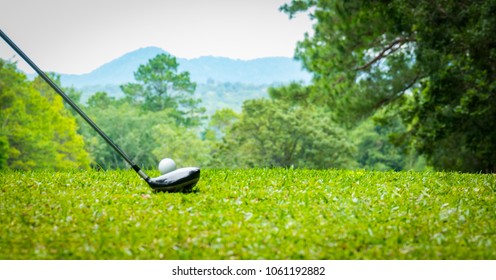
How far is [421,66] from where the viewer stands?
11609 mm

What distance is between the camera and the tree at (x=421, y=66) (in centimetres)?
1006

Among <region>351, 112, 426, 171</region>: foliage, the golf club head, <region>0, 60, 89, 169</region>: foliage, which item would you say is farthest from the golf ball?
<region>351, 112, 426, 171</region>: foliage

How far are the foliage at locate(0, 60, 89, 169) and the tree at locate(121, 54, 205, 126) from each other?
47.5 feet

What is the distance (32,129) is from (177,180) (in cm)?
2592

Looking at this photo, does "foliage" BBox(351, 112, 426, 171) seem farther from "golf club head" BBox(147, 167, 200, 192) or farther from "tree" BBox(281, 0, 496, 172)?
"golf club head" BBox(147, 167, 200, 192)

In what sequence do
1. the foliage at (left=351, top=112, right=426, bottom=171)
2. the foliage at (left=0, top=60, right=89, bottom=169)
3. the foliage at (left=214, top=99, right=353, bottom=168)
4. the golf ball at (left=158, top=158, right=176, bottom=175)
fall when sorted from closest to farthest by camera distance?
the golf ball at (left=158, top=158, right=176, bottom=175), the foliage at (left=214, top=99, right=353, bottom=168), the foliage at (left=0, top=60, right=89, bottom=169), the foliage at (left=351, top=112, right=426, bottom=171)

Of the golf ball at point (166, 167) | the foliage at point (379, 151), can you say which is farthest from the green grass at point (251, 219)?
the foliage at point (379, 151)

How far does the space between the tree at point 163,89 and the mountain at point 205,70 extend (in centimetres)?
77

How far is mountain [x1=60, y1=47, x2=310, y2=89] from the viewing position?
151 ft

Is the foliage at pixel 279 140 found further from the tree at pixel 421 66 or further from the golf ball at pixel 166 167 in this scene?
the golf ball at pixel 166 167

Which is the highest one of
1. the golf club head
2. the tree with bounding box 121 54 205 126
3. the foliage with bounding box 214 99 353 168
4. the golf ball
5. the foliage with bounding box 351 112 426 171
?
the tree with bounding box 121 54 205 126

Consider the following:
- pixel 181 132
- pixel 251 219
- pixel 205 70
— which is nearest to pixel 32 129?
pixel 181 132

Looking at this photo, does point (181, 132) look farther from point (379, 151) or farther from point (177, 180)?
point (177, 180)
